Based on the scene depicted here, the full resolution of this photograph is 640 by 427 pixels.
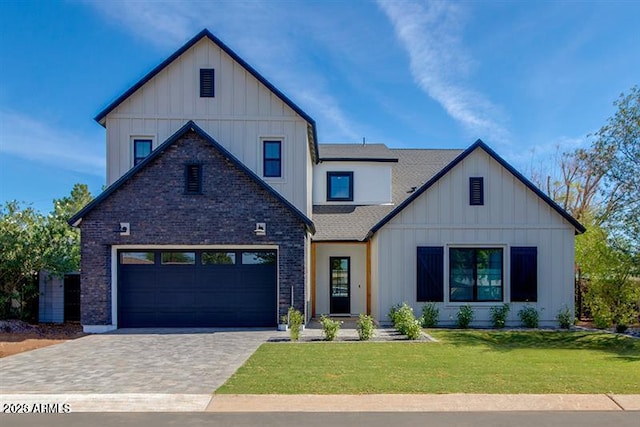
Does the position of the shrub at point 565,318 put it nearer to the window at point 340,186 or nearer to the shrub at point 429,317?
the shrub at point 429,317

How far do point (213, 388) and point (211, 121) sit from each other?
1084 centimetres

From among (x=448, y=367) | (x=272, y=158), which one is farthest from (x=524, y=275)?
(x=272, y=158)

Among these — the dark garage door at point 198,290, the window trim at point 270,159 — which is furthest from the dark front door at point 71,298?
the window trim at point 270,159

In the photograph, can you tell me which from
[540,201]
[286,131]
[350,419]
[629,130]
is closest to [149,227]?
[286,131]

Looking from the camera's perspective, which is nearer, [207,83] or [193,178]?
[193,178]

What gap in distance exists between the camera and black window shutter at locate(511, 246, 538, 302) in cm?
1495

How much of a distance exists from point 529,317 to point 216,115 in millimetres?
12294

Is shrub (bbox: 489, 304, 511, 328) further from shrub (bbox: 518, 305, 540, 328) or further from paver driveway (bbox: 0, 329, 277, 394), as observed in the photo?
paver driveway (bbox: 0, 329, 277, 394)

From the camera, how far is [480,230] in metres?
15.1

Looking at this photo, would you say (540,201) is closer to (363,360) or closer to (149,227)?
(363,360)

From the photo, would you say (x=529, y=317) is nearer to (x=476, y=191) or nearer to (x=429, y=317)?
(x=429, y=317)

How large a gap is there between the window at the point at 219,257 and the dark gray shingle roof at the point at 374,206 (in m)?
3.50

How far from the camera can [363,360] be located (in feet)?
31.5

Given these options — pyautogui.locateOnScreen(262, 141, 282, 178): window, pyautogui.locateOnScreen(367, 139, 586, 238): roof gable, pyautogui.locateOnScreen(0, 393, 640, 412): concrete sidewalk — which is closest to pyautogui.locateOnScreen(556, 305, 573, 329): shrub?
pyautogui.locateOnScreen(367, 139, 586, 238): roof gable
